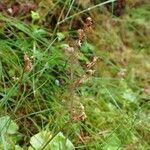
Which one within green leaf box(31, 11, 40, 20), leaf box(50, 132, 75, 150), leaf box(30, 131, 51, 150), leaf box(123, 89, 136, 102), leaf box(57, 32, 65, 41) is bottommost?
leaf box(123, 89, 136, 102)

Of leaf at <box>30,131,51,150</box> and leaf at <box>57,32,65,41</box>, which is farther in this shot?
leaf at <box>57,32,65,41</box>

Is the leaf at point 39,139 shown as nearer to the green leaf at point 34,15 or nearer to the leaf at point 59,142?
the leaf at point 59,142

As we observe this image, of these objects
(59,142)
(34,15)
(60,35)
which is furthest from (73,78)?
(34,15)

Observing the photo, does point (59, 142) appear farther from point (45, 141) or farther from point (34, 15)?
point (34, 15)

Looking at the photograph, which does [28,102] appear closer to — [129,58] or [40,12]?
[40,12]

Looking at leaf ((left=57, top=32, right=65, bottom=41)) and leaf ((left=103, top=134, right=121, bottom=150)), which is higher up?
leaf ((left=57, top=32, right=65, bottom=41))

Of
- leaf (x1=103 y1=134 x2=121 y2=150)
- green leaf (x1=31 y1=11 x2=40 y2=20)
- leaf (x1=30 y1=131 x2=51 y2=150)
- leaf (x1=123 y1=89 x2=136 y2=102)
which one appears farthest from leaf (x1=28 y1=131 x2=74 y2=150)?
green leaf (x1=31 y1=11 x2=40 y2=20)

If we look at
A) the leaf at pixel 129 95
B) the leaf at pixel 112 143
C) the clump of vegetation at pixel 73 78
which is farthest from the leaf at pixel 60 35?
the leaf at pixel 112 143

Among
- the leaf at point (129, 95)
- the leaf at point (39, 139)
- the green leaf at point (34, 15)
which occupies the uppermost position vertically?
the green leaf at point (34, 15)

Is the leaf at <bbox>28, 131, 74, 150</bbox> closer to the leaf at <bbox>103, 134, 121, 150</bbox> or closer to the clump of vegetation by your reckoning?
the clump of vegetation
